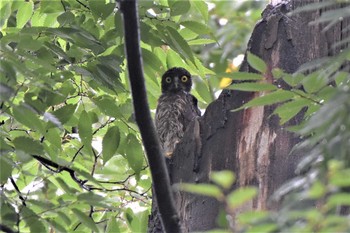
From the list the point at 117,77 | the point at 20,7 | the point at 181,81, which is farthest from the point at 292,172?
the point at 181,81

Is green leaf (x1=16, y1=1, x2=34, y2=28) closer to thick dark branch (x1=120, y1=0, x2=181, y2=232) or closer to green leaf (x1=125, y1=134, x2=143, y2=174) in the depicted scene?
green leaf (x1=125, y1=134, x2=143, y2=174)

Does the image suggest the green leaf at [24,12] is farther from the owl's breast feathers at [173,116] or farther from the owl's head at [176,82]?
the owl's head at [176,82]

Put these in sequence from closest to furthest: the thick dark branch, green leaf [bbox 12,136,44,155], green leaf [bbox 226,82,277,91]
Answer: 1. the thick dark branch
2. green leaf [bbox 226,82,277,91]
3. green leaf [bbox 12,136,44,155]

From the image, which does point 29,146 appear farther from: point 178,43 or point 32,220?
point 178,43

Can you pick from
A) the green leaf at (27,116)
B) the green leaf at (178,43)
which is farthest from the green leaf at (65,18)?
the green leaf at (27,116)

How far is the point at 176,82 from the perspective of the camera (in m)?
6.11

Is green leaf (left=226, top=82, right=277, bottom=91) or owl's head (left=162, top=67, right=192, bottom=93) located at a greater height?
owl's head (left=162, top=67, right=192, bottom=93)

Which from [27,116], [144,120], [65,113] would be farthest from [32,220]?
[65,113]

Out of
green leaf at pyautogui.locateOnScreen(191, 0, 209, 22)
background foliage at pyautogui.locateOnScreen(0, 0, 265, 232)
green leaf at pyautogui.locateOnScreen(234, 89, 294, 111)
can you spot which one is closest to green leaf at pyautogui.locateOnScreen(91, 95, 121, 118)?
background foliage at pyautogui.locateOnScreen(0, 0, 265, 232)

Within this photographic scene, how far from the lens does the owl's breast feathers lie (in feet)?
15.0

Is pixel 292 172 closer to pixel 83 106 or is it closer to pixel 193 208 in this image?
pixel 193 208

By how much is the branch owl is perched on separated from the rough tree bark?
111 centimetres

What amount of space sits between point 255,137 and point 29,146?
94 centimetres

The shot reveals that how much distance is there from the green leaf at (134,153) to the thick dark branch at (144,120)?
4.03 ft
